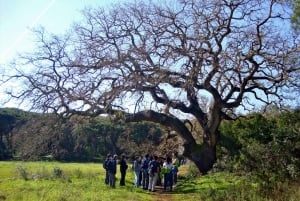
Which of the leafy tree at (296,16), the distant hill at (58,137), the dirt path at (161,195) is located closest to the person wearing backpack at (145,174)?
the dirt path at (161,195)

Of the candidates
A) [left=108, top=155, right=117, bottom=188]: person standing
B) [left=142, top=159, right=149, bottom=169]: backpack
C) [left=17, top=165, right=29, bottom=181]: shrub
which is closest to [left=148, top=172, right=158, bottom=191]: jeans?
[left=142, top=159, right=149, bottom=169]: backpack

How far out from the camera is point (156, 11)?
957 inches

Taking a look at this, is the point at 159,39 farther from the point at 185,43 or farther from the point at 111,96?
the point at 111,96

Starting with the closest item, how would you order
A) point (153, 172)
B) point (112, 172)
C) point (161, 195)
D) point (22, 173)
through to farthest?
point (161, 195)
point (153, 172)
point (112, 172)
point (22, 173)

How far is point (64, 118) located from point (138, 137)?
13274mm

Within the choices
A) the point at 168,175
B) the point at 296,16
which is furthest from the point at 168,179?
the point at 296,16

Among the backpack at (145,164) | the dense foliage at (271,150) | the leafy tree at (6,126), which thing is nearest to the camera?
the dense foliage at (271,150)

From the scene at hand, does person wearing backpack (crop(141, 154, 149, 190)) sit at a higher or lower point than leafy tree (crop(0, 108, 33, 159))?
lower

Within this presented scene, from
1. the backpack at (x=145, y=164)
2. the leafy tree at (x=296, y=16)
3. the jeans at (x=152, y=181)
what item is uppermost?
the leafy tree at (x=296, y=16)

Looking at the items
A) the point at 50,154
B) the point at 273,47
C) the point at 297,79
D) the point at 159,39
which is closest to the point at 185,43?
the point at 159,39

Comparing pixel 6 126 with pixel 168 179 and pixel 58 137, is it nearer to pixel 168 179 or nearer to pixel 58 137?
pixel 58 137

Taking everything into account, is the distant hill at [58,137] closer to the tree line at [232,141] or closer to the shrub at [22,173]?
the tree line at [232,141]

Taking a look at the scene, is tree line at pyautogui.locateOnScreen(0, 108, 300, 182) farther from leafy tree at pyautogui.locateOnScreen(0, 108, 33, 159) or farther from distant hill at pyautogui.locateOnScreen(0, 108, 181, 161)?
leafy tree at pyautogui.locateOnScreen(0, 108, 33, 159)

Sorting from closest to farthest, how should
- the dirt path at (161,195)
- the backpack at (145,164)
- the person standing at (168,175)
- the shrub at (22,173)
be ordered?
the dirt path at (161,195), the person standing at (168,175), the backpack at (145,164), the shrub at (22,173)
